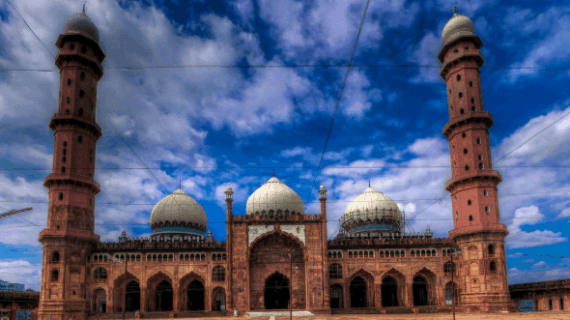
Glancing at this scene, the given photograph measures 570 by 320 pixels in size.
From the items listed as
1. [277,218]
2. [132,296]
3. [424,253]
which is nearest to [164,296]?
[132,296]

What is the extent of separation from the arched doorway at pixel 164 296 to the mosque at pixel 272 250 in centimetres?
11

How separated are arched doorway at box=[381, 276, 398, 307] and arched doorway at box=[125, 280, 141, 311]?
26687 millimetres

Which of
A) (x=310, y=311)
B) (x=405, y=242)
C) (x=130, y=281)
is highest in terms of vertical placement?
(x=405, y=242)

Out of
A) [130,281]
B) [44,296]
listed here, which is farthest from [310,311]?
[44,296]

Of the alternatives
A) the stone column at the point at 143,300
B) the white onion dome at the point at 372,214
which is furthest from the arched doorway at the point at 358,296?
the stone column at the point at 143,300

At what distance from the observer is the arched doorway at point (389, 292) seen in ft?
171

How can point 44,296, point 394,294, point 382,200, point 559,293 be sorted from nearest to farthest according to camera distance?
point 44,296 → point 559,293 → point 394,294 → point 382,200

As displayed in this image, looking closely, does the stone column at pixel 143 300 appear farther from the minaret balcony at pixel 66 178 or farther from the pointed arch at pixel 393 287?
the pointed arch at pixel 393 287

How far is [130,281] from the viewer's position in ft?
164

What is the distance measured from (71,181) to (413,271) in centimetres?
3569

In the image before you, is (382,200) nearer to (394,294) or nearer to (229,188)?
(394,294)

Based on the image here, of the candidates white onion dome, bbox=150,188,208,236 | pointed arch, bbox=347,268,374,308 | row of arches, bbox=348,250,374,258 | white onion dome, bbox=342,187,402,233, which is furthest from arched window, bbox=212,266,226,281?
white onion dome, bbox=342,187,402,233

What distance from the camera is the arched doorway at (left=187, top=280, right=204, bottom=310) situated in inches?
2059

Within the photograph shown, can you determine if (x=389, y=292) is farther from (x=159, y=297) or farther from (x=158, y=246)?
(x=158, y=246)
